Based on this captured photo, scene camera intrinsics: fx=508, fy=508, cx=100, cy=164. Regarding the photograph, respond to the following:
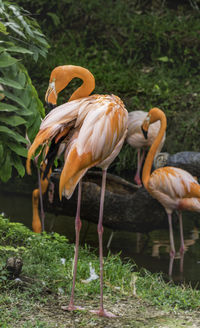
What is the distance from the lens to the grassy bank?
2.66 m

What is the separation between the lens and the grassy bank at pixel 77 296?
8.73ft

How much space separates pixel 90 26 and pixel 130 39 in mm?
920

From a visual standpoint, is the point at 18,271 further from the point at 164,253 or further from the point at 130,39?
the point at 130,39

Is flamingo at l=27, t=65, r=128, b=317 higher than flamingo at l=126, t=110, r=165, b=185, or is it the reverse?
flamingo at l=27, t=65, r=128, b=317

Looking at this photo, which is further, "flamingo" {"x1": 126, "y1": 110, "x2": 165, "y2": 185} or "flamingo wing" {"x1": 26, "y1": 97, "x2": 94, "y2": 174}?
"flamingo" {"x1": 126, "y1": 110, "x2": 165, "y2": 185}

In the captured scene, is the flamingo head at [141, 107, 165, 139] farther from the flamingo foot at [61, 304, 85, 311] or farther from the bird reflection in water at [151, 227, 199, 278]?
the flamingo foot at [61, 304, 85, 311]

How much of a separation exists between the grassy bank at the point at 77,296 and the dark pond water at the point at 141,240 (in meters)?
0.64

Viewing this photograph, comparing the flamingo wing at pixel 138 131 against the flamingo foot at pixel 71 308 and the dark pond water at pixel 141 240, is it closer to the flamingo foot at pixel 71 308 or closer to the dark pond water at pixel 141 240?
the dark pond water at pixel 141 240

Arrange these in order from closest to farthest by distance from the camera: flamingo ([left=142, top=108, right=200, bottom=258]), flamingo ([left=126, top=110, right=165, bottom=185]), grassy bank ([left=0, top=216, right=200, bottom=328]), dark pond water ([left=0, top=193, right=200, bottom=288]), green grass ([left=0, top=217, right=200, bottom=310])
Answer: grassy bank ([left=0, top=216, right=200, bottom=328])
green grass ([left=0, top=217, right=200, bottom=310])
dark pond water ([left=0, top=193, right=200, bottom=288])
flamingo ([left=142, top=108, right=200, bottom=258])
flamingo ([left=126, top=110, right=165, bottom=185])

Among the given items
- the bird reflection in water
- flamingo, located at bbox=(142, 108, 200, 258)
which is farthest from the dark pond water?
flamingo, located at bbox=(142, 108, 200, 258)

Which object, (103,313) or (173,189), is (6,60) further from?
(173,189)

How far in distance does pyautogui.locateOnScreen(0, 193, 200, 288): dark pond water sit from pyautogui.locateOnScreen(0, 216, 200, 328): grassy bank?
25.2 inches

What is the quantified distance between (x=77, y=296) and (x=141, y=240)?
2.13 m

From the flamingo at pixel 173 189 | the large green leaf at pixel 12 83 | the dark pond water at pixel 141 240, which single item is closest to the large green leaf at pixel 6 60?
the large green leaf at pixel 12 83
